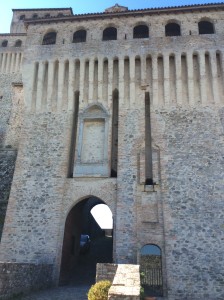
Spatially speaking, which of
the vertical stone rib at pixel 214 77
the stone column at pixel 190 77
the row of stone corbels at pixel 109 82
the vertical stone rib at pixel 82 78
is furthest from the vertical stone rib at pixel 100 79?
the vertical stone rib at pixel 214 77

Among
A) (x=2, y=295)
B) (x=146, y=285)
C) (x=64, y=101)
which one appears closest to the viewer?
(x=2, y=295)

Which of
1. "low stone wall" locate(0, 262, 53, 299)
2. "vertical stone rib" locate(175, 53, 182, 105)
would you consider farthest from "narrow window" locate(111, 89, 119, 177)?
"low stone wall" locate(0, 262, 53, 299)

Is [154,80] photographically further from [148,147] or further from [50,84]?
[50,84]

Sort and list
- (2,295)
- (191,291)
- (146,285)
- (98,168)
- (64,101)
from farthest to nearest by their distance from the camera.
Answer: (64,101) < (98,168) < (146,285) < (191,291) < (2,295)

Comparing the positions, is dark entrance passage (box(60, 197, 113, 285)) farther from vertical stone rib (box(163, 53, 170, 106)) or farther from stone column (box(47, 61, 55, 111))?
vertical stone rib (box(163, 53, 170, 106))

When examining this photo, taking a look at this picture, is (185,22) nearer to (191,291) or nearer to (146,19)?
(146,19)

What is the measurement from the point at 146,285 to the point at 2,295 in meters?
5.18

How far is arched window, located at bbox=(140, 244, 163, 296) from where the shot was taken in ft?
36.0

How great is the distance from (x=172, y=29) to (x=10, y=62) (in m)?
16.2

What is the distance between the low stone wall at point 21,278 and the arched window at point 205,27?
12828mm

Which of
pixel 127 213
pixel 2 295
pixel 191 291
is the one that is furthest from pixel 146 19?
pixel 2 295

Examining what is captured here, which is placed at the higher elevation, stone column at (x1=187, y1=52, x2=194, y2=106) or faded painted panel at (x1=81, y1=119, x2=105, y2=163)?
stone column at (x1=187, y1=52, x2=194, y2=106)

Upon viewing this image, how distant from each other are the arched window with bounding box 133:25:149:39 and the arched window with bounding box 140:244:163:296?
10.1 meters

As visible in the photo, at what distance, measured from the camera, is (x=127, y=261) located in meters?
11.0
